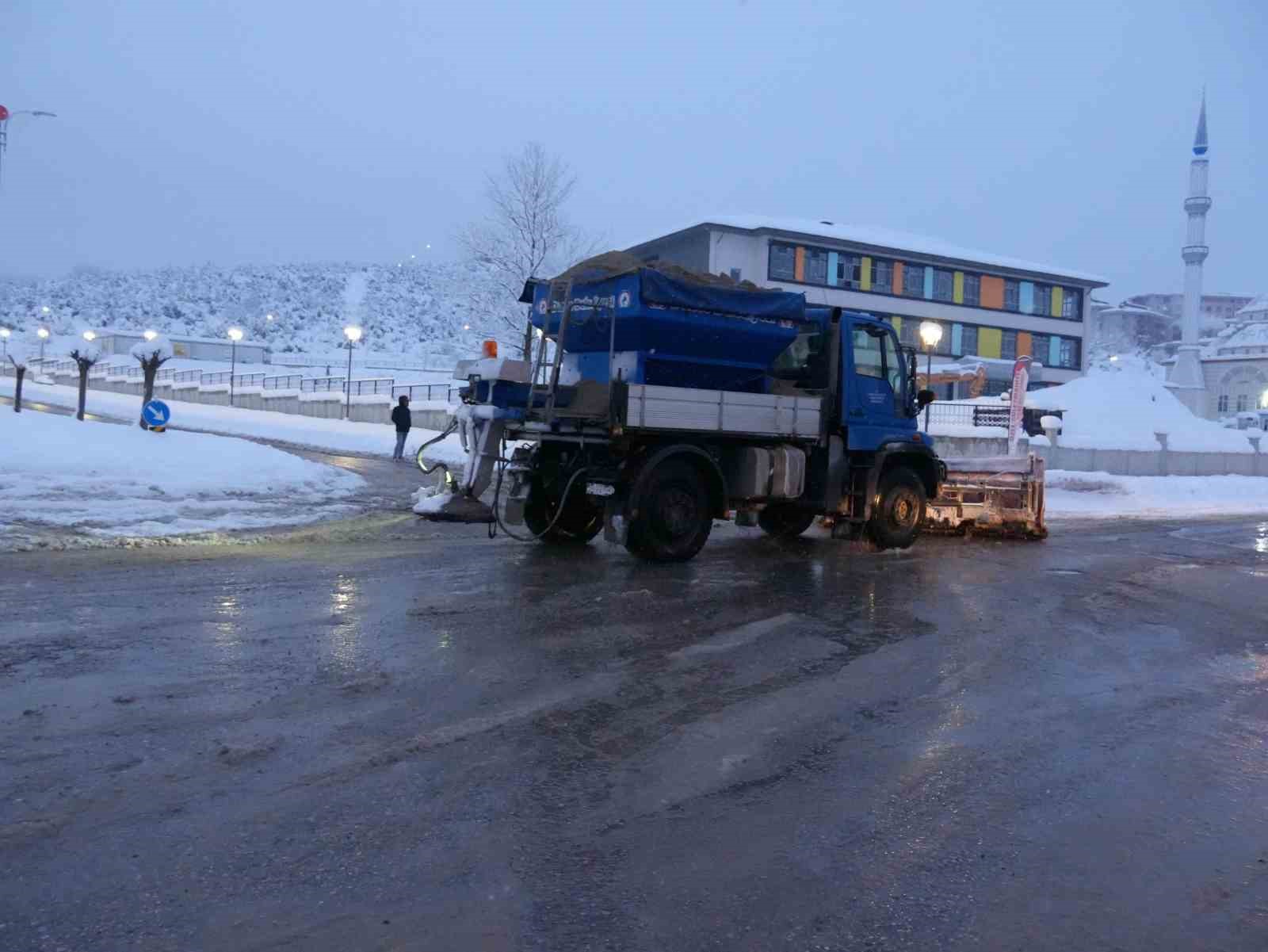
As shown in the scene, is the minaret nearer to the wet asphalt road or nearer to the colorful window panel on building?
the colorful window panel on building

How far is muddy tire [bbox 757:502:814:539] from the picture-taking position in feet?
47.7

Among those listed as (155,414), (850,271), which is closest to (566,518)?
(155,414)

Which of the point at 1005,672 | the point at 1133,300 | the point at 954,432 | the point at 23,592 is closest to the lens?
the point at 1005,672

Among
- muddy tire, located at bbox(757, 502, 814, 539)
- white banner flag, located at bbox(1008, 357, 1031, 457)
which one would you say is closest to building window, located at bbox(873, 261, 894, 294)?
white banner flag, located at bbox(1008, 357, 1031, 457)

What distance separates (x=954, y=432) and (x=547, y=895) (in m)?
30.0

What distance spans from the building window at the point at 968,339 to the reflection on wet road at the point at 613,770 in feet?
183

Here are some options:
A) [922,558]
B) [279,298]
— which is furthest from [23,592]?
[279,298]

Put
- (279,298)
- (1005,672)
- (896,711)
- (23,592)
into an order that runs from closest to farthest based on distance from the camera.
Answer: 1. (896,711)
2. (1005,672)
3. (23,592)
4. (279,298)

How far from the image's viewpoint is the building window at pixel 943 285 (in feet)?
202

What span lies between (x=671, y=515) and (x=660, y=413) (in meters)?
1.19

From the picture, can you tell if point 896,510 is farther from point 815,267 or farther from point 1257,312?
point 1257,312

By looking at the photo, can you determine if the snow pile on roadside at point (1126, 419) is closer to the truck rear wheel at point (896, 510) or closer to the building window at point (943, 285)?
the building window at point (943, 285)

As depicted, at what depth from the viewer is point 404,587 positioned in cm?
938

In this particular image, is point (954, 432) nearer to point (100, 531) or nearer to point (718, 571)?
point (718, 571)
